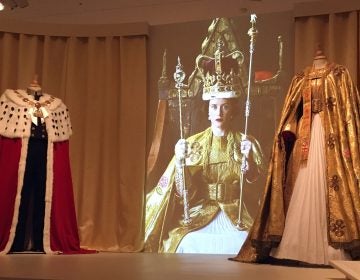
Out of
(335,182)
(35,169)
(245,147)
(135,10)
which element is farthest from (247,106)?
(35,169)

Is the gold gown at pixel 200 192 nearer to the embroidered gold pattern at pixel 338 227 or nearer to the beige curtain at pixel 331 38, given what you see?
the beige curtain at pixel 331 38

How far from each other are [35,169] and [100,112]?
1046 mm

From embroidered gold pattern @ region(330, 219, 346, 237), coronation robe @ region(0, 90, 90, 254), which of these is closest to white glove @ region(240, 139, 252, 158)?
coronation robe @ region(0, 90, 90, 254)

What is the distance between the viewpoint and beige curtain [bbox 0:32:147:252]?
454 cm

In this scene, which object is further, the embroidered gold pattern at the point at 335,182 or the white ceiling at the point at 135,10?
the white ceiling at the point at 135,10

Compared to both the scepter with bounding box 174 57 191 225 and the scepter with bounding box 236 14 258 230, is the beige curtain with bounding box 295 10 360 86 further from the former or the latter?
the scepter with bounding box 174 57 191 225

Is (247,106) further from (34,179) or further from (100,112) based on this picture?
(34,179)

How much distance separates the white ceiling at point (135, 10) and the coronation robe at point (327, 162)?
4.61ft

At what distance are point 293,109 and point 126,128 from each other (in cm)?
182

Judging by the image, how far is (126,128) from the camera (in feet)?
15.2

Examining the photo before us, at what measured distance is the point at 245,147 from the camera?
4305 mm

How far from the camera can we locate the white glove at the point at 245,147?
430cm

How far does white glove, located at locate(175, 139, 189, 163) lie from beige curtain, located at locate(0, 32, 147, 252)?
30 cm

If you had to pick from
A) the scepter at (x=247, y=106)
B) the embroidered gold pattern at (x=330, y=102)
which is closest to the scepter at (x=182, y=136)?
the scepter at (x=247, y=106)
